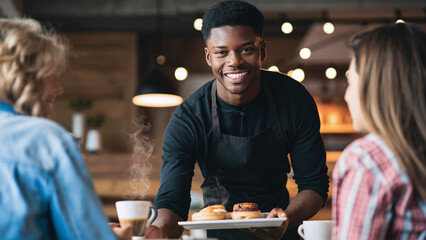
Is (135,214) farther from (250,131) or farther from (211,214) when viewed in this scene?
(250,131)

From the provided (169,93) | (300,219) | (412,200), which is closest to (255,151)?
(300,219)

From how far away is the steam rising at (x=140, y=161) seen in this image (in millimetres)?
5457

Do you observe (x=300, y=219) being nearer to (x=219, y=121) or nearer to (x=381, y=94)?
(x=219, y=121)

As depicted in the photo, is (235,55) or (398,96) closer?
(398,96)

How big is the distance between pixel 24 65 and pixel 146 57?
5.51 meters

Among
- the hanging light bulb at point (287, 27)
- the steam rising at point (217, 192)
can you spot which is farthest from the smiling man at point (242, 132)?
the hanging light bulb at point (287, 27)

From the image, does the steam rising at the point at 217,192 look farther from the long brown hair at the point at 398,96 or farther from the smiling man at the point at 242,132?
the long brown hair at the point at 398,96

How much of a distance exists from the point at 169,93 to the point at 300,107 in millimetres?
2639

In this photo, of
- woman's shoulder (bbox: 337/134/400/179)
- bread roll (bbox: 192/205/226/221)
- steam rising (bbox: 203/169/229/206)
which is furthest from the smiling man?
woman's shoulder (bbox: 337/134/400/179)

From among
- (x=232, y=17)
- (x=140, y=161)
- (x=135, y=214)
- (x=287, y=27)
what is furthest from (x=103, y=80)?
(x=135, y=214)

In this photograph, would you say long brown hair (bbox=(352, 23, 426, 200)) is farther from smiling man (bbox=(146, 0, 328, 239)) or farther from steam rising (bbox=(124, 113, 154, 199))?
steam rising (bbox=(124, 113, 154, 199))

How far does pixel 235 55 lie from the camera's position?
2.00 m

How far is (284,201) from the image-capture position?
2.25 metres

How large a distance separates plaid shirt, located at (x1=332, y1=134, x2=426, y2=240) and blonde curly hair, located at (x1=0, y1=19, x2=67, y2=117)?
25.3 inches
